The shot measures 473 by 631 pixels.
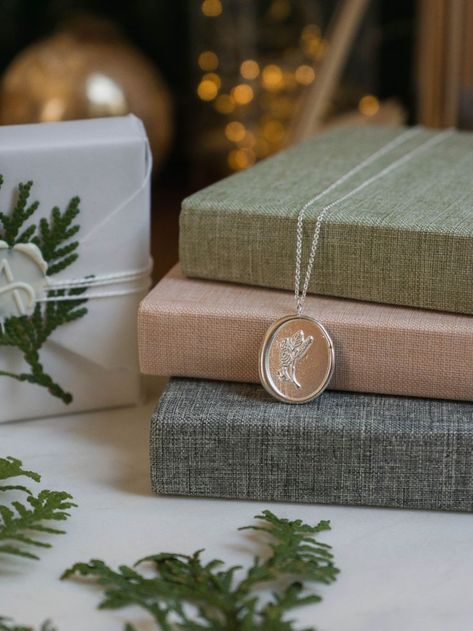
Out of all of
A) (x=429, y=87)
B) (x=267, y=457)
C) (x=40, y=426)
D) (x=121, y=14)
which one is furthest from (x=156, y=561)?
(x=121, y=14)

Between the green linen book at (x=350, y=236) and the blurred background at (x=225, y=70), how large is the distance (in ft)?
1.48

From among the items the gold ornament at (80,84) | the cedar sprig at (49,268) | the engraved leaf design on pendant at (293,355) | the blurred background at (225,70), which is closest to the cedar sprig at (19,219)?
the cedar sprig at (49,268)

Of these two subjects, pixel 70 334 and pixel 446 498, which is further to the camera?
pixel 70 334

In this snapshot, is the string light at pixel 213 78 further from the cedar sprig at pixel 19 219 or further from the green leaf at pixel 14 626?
the green leaf at pixel 14 626

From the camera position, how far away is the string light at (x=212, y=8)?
169 centimetres

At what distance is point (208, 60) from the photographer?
5.63ft

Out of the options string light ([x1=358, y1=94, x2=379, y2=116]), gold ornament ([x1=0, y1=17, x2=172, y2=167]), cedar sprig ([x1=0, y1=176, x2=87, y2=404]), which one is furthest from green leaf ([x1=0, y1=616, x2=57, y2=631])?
string light ([x1=358, y1=94, x2=379, y2=116])

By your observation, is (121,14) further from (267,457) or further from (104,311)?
(267,457)

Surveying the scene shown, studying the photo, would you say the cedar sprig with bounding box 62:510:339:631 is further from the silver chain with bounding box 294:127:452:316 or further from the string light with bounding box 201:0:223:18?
the string light with bounding box 201:0:223:18

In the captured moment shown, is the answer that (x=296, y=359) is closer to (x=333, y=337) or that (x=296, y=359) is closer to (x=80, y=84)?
(x=333, y=337)

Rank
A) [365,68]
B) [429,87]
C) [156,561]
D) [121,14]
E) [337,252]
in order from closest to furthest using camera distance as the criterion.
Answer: [156,561]
[337,252]
[429,87]
[365,68]
[121,14]

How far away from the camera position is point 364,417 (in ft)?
2.22

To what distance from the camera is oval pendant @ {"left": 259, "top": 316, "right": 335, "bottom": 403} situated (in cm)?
69

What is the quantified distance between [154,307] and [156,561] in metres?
0.20
